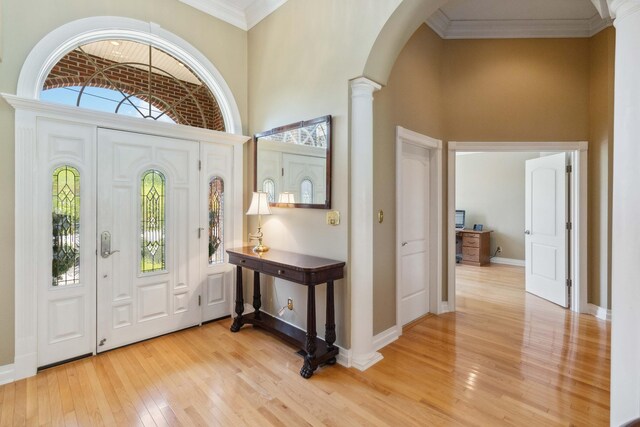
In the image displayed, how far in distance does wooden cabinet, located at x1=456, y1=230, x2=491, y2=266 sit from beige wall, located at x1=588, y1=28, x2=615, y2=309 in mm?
2789

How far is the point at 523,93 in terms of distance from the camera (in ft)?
13.0

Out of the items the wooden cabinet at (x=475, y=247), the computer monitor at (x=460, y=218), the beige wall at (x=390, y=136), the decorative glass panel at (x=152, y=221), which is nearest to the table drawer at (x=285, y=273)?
the beige wall at (x=390, y=136)

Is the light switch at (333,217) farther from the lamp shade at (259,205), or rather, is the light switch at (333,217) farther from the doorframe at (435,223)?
the doorframe at (435,223)

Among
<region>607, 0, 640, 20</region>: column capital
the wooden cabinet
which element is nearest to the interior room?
<region>607, 0, 640, 20</region>: column capital

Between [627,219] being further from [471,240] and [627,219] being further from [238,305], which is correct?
→ [471,240]

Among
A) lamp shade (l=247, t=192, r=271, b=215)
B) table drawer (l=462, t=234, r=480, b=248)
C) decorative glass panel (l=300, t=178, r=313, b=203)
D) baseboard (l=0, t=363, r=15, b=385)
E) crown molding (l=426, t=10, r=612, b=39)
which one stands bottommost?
baseboard (l=0, t=363, r=15, b=385)

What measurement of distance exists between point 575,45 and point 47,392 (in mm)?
6433

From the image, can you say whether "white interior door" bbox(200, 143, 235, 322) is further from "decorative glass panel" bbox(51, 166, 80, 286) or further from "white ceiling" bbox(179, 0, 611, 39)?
"white ceiling" bbox(179, 0, 611, 39)

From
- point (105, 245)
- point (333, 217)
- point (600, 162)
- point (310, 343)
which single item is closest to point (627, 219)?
point (333, 217)

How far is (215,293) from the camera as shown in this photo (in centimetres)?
365

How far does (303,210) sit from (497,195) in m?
5.85

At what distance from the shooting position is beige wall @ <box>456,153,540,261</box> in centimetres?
686

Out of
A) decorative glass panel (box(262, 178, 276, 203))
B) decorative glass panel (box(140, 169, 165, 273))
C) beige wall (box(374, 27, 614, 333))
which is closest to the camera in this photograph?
decorative glass panel (box(140, 169, 165, 273))

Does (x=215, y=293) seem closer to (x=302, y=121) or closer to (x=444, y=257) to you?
(x=302, y=121)
